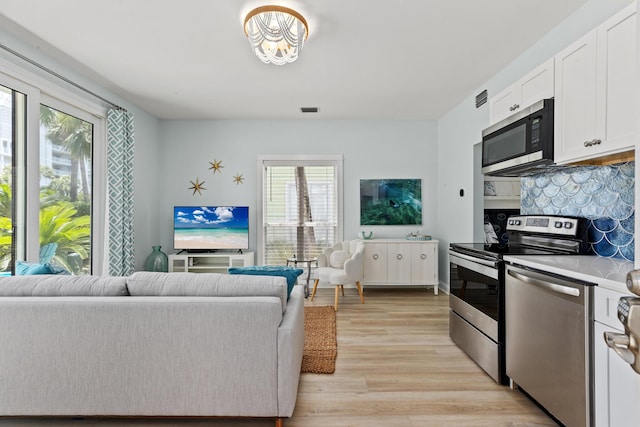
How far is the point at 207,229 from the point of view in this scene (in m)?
4.73

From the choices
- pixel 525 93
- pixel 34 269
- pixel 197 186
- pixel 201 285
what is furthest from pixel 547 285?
pixel 197 186

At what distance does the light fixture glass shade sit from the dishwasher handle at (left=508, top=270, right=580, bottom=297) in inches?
A: 83.5

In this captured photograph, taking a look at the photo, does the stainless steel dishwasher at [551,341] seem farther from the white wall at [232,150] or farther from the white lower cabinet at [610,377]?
the white wall at [232,150]

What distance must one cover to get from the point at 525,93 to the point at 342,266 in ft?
9.29

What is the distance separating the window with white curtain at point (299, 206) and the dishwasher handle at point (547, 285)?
3151 mm

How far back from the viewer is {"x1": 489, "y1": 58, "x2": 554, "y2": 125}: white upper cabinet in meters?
2.19

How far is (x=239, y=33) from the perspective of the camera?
103 inches

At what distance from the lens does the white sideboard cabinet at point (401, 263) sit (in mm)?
4629

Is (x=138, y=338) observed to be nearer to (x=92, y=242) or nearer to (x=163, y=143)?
(x=92, y=242)

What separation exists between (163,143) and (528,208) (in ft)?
15.7

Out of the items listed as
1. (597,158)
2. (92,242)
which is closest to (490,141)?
(597,158)

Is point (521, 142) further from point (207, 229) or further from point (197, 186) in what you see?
point (197, 186)

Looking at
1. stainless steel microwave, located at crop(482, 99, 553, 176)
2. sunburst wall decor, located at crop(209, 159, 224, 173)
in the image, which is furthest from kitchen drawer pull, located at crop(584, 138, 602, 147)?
sunburst wall decor, located at crop(209, 159, 224, 173)

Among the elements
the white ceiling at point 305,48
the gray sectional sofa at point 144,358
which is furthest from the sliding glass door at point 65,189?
the gray sectional sofa at point 144,358
